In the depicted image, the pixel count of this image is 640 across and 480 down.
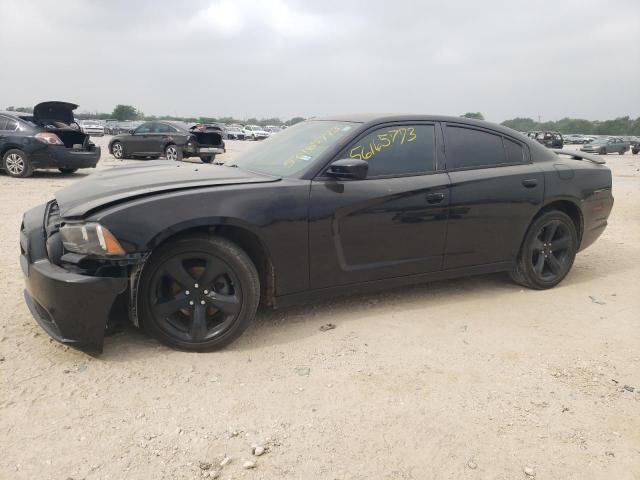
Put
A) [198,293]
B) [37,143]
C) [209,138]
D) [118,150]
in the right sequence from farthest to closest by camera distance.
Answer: [118,150] → [209,138] → [37,143] → [198,293]

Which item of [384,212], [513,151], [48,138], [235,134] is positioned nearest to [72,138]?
[48,138]

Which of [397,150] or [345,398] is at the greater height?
[397,150]

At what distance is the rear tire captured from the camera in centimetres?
1052

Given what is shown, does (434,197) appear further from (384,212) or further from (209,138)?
(209,138)

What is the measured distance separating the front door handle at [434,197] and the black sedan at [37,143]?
9.40 meters

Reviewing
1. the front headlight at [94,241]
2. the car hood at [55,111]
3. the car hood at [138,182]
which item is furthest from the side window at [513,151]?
the car hood at [55,111]

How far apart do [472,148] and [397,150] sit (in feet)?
2.43

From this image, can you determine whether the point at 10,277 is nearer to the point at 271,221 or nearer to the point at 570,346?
the point at 271,221

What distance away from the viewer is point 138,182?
10.9 ft

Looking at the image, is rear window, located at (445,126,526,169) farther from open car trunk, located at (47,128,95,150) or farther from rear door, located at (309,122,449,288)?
open car trunk, located at (47,128,95,150)

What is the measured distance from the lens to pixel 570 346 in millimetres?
3373

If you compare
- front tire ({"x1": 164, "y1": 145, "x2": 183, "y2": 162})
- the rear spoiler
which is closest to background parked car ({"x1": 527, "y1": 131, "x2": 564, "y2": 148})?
front tire ({"x1": 164, "y1": 145, "x2": 183, "y2": 162})

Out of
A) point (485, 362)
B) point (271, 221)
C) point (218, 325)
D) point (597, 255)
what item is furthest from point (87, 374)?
point (597, 255)

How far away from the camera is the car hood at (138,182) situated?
117 inches
